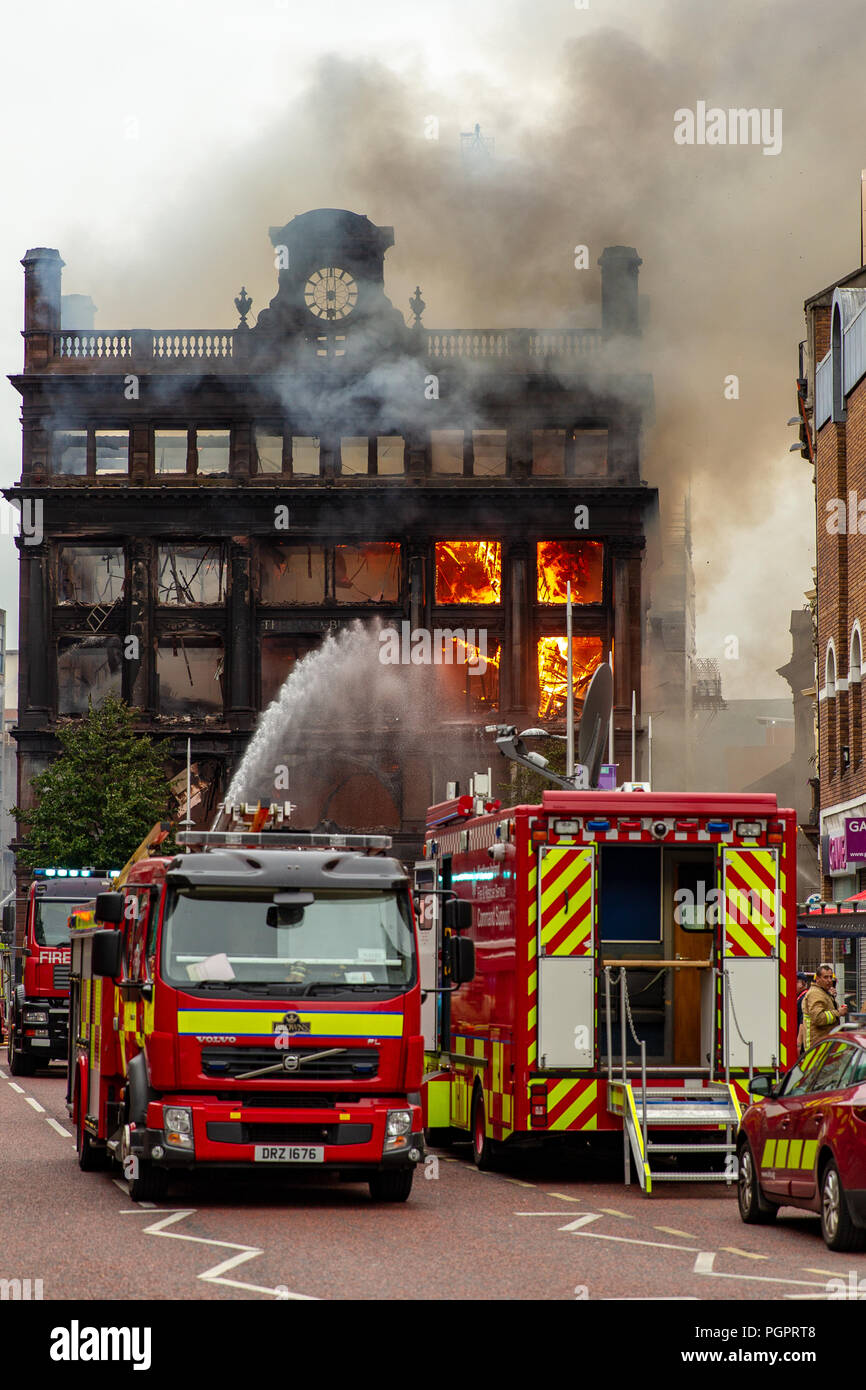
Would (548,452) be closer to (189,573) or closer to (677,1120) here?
(189,573)

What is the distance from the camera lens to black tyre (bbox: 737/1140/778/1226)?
14938mm

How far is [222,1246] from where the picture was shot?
42.3 ft

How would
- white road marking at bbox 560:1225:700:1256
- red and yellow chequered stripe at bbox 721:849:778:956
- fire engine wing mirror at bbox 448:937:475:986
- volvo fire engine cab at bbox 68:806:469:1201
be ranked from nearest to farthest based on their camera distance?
white road marking at bbox 560:1225:700:1256, volvo fire engine cab at bbox 68:806:469:1201, fire engine wing mirror at bbox 448:937:475:986, red and yellow chequered stripe at bbox 721:849:778:956

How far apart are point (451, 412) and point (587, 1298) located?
60.5 meters

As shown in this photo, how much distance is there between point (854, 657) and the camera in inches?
1459

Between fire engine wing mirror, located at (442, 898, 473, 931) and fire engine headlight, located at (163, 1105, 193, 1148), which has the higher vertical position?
fire engine wing mirror, located at (442, 898, 473, 931)

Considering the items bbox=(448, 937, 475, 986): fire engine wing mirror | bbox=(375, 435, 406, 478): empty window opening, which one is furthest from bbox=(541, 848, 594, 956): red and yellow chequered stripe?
bbox=(375, 435, 406, 478): empty window opening

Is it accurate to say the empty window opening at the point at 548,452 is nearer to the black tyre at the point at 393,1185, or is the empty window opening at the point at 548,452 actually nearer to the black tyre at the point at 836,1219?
the black tyre at the point at 393,1185

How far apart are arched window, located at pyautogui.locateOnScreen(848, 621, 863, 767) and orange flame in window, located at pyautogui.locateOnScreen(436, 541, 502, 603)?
3328cm

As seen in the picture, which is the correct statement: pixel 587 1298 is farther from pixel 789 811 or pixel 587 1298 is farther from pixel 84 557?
pixel 84 557

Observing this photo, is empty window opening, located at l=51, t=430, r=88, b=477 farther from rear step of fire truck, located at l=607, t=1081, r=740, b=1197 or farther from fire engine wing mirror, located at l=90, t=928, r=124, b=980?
rear step of fire truck, located at l=607, t=1081, r=740, b=1197

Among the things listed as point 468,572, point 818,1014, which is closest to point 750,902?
point 818,1014

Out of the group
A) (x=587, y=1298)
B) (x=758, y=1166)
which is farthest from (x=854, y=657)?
(x=587, y=1298)

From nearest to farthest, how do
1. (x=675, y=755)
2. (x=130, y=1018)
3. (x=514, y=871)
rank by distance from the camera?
(x=130, y=1018) < (x=514, y=871) < (x=675, y=755)
